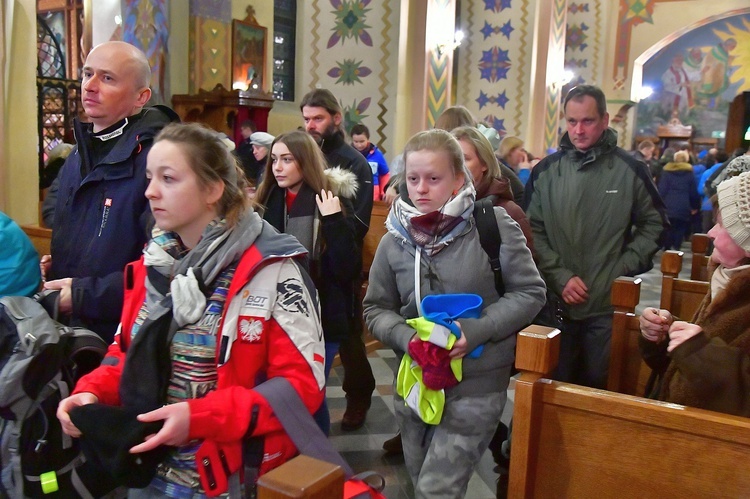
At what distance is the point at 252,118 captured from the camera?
8.10 metres

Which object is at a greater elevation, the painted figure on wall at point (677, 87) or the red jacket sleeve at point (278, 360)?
the painted figure on wall at point (677, 87)

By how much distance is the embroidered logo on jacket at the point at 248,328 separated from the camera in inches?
57.5

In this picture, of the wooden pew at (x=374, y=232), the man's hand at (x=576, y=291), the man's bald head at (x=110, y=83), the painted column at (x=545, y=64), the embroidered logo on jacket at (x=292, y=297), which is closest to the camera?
the embroidered logo on jacket at (x=292, y=297)

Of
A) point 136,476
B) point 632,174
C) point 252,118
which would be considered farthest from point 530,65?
point 136,476

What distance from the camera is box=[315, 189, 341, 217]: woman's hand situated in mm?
2686

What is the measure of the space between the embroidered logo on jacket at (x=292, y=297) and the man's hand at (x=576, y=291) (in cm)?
162

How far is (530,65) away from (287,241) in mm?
11286

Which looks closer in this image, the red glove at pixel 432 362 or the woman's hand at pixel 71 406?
the woman's hand at pixel 71 406

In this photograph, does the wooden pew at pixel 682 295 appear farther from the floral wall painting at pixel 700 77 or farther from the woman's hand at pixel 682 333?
the floral wall painting at pixel 700 77

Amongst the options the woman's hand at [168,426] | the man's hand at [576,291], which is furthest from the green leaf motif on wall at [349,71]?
the woman's hand at [168,426]

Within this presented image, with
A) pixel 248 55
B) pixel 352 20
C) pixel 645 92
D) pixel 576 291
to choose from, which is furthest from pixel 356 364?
pixel 645 92

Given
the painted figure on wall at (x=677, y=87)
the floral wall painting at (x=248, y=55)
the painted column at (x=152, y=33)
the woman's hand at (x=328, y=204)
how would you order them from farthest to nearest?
the painted figure on wall at (x=677, y=87)
the floral wall painting at (x=248, y=55)
the painted column at (x=152, y=33)
the woman's hand at (x=328, y=204)

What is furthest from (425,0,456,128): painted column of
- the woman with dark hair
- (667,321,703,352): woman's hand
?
(667,321,703,352): woman's hand

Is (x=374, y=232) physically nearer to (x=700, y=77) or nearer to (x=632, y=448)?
(x=632, y=448)
